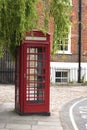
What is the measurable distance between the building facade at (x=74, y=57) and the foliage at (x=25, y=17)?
57.7ft

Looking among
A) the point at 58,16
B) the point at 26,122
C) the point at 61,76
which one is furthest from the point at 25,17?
the point at 61,76

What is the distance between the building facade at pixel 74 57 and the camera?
1210 inches

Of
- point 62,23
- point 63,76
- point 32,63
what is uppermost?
point 62,23

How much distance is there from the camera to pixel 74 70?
31.0 m

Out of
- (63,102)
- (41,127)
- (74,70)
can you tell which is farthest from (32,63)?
(74,70)

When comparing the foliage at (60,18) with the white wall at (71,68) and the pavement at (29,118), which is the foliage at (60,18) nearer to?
the pavement at (29,118)

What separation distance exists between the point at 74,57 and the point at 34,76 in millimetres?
16759

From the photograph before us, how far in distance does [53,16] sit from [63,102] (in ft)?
25.2

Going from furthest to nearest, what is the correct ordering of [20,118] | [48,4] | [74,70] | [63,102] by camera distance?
[74,70]
[63,102]
[20,118]
[48,4]

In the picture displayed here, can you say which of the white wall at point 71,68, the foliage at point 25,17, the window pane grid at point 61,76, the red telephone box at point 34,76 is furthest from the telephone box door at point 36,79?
the window pane grid at point 61,76

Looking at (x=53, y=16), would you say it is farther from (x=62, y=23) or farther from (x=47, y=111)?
(x=47, y=111)

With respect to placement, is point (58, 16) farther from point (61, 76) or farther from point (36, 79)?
point (61, 76)

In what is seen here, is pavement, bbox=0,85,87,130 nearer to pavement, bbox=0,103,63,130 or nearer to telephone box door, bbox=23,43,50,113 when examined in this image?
pavement, bbox=0,103,63,130

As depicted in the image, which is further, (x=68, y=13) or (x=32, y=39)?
(x=32, y=39)
